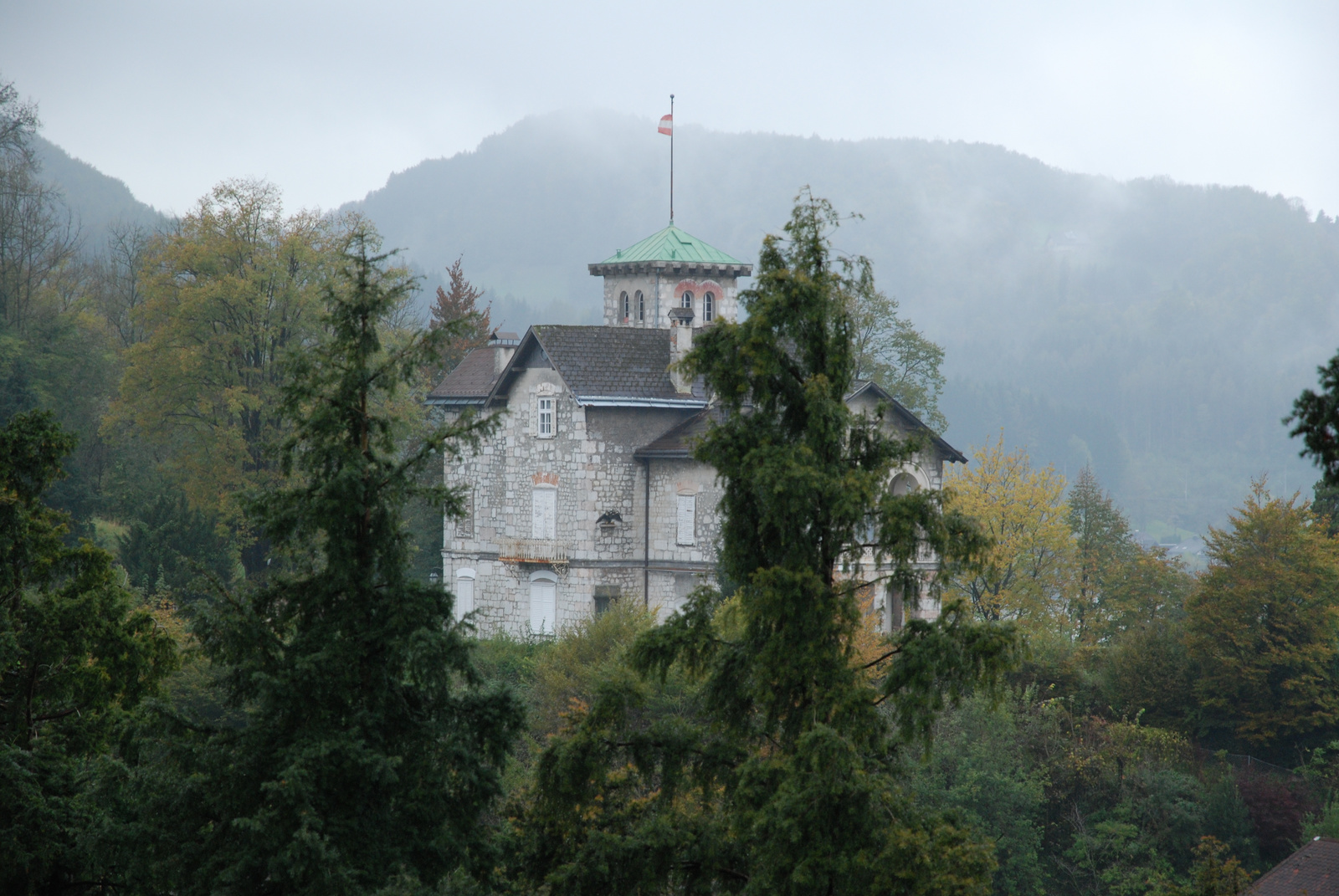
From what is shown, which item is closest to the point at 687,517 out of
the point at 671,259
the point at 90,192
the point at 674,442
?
the point at 674,442

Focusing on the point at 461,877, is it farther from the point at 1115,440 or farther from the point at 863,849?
the point at 1115,440

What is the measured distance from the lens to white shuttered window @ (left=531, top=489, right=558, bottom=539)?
3359 cm

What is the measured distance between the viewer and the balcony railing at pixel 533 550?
33.5 metres

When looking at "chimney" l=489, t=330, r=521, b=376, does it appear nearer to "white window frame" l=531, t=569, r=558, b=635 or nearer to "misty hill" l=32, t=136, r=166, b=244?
"white window frame" l=531, t=569, r=558, b=635

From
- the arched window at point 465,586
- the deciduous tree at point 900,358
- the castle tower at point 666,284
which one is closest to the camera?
the arched window at point 465,586

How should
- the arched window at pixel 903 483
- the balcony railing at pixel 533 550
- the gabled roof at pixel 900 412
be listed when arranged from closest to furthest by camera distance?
the gabled roof at pixel 900 412 → the arched window at pixel 903 483 → the balcony railing at pixel 533 550

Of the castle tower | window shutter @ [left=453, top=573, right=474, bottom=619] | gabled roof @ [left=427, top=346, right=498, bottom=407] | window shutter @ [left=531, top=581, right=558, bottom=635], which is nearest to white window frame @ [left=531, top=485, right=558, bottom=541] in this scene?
window shutter @ [left=531, top=581, right=558, bottom=635]

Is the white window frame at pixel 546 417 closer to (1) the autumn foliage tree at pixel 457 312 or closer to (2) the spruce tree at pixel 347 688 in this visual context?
(1) the autumn foliage tree at pixel 457 312

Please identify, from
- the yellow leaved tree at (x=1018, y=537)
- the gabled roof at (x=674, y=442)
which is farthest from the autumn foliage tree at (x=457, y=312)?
the yellow leaved tree at (x=1018, y=537)

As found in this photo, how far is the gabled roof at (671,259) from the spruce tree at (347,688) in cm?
2987

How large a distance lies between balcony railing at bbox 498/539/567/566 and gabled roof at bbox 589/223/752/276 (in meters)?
11.2

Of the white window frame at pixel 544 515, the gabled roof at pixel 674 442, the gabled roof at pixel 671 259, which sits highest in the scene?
the gabled roof at pixel 671 259

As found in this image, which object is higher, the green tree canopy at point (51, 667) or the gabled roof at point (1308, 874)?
the green tree canopy at point (51, 667)

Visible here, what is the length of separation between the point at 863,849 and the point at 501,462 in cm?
2538
